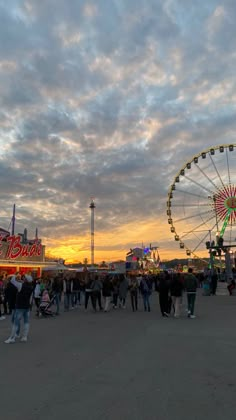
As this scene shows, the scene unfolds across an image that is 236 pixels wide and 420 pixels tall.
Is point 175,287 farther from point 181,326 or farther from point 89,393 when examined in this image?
point 89,393

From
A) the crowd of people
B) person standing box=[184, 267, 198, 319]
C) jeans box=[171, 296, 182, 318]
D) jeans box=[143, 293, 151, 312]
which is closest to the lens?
the crowd of people

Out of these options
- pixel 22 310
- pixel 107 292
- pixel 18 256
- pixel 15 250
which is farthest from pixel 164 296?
pixel 18 256

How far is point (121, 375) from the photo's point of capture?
229 inches

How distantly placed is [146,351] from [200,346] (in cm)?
126

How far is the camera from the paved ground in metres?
4.40

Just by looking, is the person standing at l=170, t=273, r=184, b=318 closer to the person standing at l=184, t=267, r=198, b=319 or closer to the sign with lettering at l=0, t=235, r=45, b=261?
the person standing at l=184, t=267, r=198, b=319

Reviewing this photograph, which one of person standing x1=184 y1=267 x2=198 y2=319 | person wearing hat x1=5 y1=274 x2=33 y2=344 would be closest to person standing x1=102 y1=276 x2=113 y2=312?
person standing x1=184 y1=267 x2=198 y2=319

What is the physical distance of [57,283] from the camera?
1742 centimetres

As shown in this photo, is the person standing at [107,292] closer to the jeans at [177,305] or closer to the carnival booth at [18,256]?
the jeans at [177,305]

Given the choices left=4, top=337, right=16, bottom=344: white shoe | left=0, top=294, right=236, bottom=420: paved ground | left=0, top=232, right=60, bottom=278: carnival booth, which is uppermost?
left=0, top=232, right=60, bottom=278: carnival booth

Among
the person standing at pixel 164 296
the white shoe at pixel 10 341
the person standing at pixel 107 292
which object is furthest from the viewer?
the person standing at pixel 107 292

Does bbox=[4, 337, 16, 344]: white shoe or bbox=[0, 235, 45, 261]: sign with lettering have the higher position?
bbox=[0, 235, 45, 261]: sign with lettering

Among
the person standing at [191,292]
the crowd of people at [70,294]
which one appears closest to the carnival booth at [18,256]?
the crowd of people at [70,294]

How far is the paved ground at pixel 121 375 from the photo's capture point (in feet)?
14.4
